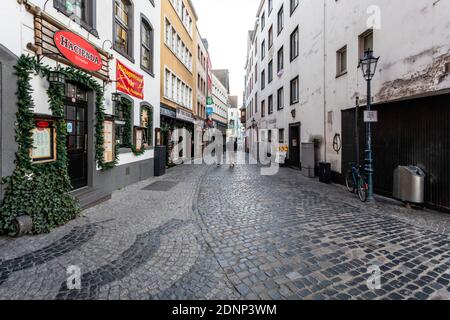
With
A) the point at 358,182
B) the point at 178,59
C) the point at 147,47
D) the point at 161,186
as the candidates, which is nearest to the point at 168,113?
the point at 147,47

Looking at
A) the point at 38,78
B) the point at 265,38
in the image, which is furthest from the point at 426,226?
the point at 265,38

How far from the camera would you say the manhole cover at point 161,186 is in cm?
873

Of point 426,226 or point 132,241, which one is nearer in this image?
point 132,241

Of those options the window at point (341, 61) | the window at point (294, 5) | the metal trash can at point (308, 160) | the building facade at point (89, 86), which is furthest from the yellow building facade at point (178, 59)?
the window at point (341, 61)

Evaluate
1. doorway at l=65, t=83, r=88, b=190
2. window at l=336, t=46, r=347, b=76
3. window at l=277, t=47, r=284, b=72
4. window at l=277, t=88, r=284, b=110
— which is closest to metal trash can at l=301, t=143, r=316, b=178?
window at l=336, t=46, r=347, b=76

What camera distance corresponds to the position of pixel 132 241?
4.16 meters

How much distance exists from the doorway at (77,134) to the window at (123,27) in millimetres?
2526

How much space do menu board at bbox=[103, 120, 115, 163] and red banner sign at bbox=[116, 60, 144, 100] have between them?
138 centimetres

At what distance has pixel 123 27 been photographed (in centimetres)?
913

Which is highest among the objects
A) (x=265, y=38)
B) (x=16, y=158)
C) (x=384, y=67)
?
(x=265, y=38)

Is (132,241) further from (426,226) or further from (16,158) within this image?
(426,226)

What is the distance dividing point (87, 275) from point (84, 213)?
3027 mm

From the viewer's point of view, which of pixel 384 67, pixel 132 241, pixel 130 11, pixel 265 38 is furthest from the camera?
pixel 265 38

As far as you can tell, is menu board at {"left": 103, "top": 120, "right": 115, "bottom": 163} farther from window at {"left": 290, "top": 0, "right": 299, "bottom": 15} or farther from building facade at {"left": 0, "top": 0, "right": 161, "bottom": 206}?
window at {"left": 290, "top": 0, "right": 299, "bottom": 15}
